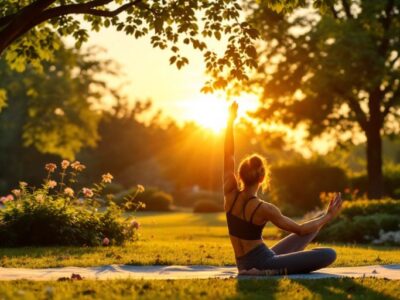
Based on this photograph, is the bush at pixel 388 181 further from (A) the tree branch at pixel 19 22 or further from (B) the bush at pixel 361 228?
(A) the tree branch at pixel 19 22

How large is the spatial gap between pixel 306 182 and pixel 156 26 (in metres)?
27.7

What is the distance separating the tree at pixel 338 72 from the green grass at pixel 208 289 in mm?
21597

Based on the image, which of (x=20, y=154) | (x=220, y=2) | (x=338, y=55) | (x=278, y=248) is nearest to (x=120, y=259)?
(x=278, y=248)

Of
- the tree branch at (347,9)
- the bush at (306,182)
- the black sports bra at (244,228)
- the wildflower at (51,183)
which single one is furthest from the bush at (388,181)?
the black sports bra at (244,228)

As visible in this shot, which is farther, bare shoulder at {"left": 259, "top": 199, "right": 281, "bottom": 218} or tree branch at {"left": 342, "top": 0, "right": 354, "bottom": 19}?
tree branch at {"left": 342, "top": 0, "right": 354, "bottom": 19}

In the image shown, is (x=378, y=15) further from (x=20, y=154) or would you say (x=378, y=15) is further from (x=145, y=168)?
(x=145, y=168)

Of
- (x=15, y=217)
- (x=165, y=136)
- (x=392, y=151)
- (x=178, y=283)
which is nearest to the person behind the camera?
(x=178, y=283)

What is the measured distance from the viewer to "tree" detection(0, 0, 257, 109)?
12344mm

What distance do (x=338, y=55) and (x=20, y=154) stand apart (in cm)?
4228

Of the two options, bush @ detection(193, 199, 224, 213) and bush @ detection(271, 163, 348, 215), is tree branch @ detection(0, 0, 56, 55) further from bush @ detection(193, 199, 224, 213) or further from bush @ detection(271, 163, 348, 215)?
bush @ detection(193, 199, 224, 213)

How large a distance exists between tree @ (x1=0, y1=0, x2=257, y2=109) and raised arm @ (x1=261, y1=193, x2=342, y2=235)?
12.7ft

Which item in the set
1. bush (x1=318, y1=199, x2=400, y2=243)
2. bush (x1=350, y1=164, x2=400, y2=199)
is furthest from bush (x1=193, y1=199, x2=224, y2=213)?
bush (x1=318, y1=199, x2=400, y2=243)

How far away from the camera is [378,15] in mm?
32031

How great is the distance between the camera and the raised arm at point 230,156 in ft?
31.8
